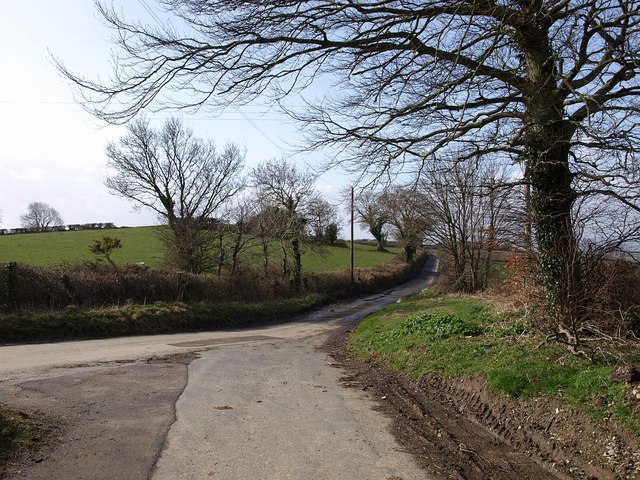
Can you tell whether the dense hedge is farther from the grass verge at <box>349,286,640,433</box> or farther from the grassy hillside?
the grass verge at <box>349,286,640,433</box>

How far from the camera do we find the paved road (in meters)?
5.04

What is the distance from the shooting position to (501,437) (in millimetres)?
6273

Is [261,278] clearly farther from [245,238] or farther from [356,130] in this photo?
[356,130]

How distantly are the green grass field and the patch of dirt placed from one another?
1260 inches

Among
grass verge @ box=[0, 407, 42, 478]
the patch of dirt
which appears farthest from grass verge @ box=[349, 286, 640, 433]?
grass verge @ box=[0, 407, 42, 478]

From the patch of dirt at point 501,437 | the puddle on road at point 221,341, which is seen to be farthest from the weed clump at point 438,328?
the puddle on road at point 221,341

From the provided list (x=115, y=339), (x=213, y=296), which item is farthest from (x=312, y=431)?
(x=213, y=296)

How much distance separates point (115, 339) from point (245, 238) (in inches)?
785

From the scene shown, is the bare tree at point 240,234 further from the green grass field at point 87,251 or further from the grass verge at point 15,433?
the grass verge at point 15,433

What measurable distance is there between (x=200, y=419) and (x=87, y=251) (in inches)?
1722

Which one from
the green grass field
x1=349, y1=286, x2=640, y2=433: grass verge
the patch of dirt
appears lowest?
the patch of dirt

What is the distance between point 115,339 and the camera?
19.0 m

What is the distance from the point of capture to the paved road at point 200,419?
199 inches

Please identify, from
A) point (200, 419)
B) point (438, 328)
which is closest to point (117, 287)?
point (438, 328)
